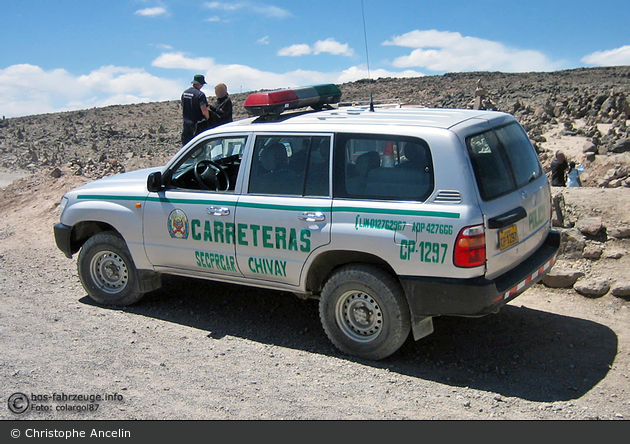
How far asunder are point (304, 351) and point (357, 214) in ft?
4.55

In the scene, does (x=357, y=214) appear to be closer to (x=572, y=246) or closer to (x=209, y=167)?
(x=209, y=167)

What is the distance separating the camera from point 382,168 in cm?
482

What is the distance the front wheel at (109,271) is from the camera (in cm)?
633

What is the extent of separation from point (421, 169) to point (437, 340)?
1728 mm

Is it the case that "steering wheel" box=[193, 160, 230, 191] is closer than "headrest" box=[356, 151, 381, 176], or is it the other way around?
"headrest" box=[356, 151, 381, 176]

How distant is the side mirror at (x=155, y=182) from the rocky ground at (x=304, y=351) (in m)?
1.33

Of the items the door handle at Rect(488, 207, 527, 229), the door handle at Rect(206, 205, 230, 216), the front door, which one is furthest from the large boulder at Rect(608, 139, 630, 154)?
the door handle at Rect(206, 205, 230, 216)

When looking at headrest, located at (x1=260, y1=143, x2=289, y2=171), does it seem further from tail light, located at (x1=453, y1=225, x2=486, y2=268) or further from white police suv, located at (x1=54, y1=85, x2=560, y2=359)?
tail light, located at (x1=453, y1=225, x2=486, y2=268)

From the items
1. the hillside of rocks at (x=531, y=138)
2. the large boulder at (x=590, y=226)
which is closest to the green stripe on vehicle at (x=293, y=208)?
the hillside of rocks at (x=531, y=138)

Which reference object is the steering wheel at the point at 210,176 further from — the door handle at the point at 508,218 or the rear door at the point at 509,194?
the door handle at the point at 508,218

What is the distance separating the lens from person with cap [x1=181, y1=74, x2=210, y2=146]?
9500 millimetres

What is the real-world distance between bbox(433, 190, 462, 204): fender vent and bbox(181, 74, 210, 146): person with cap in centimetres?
569
